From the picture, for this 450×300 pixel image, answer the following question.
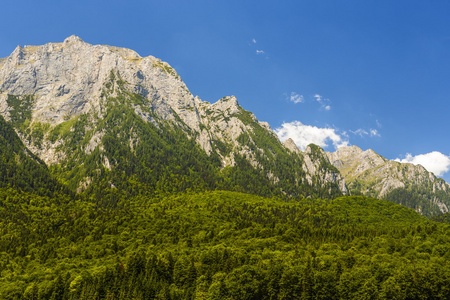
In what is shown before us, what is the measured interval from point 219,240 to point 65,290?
272 feet

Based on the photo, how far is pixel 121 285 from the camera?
108250mm

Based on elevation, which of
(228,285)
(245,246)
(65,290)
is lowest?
(65,290)

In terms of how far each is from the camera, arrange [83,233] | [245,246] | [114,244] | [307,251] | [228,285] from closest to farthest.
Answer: [228,285] < [307,251] < [245,246] < [114,244] < [83,233]

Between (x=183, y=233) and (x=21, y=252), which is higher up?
(x=183, y=233)

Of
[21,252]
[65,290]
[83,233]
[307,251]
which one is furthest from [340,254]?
[21,252]

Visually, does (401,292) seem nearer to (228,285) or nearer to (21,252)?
(228,285)

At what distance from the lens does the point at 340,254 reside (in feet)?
424

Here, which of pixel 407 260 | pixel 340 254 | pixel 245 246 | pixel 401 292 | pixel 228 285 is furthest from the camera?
pixel 245 246

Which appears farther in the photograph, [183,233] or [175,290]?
[183,233]

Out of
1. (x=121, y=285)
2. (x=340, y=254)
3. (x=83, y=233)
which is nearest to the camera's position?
(x=121, y=285)

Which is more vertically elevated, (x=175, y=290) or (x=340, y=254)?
(x=340, y=254)

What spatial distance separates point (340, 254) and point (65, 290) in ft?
358

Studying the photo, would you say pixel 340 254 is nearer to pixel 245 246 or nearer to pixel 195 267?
pixel 245 246

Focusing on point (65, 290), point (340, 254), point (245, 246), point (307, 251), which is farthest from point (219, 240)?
point (65, 290)
